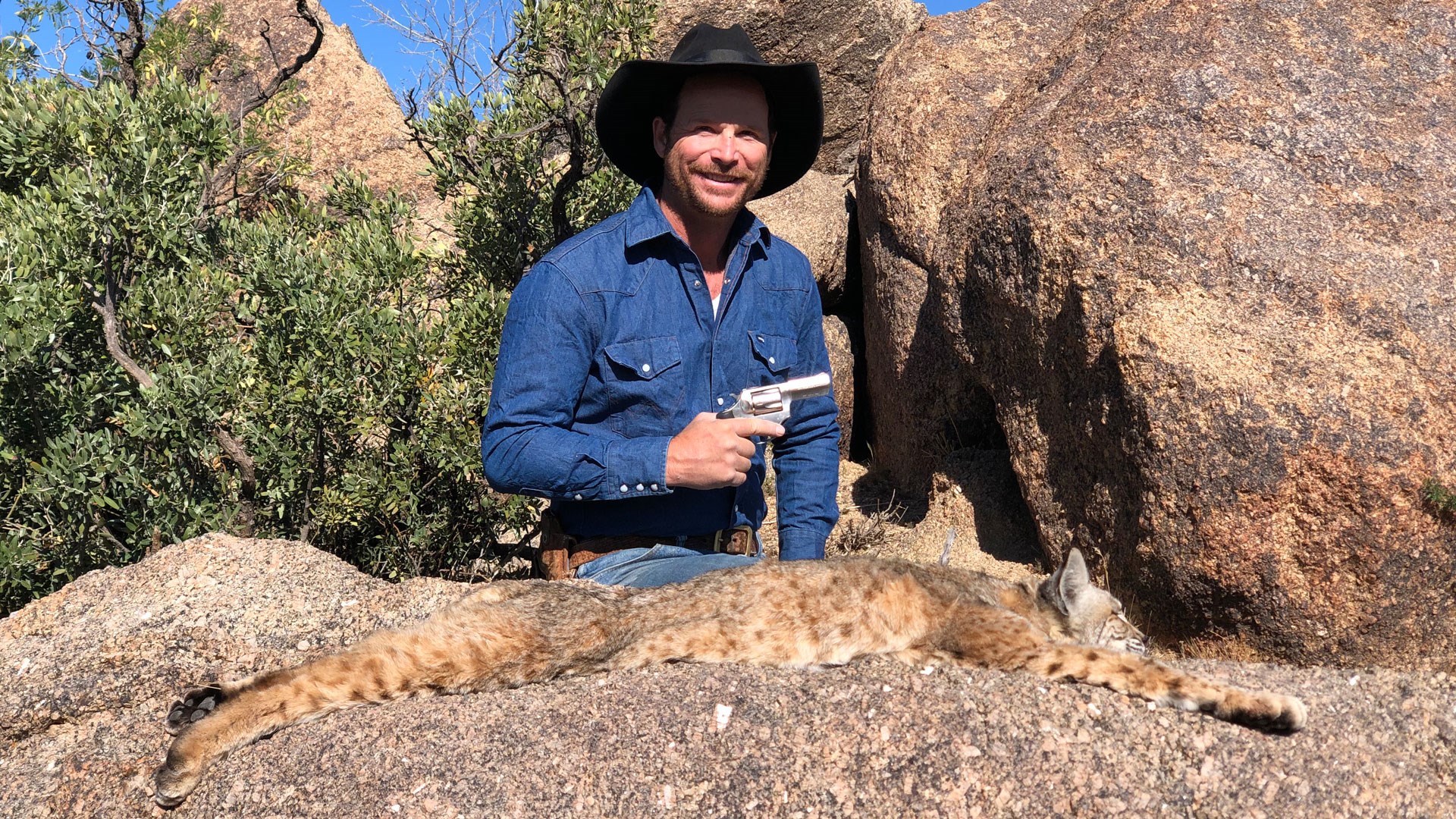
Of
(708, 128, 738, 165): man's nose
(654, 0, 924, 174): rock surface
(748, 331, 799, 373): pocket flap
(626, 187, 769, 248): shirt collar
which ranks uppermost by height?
(654, 0, 924, 174): rock surface

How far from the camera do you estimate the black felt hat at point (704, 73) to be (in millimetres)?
4953

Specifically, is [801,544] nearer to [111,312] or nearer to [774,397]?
[774,397]

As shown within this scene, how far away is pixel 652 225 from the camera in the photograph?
4.99 meters

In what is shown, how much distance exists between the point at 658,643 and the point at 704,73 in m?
2.57

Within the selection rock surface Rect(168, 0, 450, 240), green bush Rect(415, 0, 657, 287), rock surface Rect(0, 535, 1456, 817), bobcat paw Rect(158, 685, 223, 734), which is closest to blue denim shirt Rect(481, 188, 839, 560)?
rock surface Rect(0, 535, 1456, 817)

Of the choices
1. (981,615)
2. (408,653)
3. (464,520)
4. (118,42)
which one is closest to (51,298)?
(464,520)

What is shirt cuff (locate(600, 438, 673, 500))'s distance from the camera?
14.3ft

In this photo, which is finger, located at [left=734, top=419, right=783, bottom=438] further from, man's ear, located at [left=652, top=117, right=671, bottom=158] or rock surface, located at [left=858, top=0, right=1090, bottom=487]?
rock surface, located at [left=858, top=0, right=1090, bottom=487]

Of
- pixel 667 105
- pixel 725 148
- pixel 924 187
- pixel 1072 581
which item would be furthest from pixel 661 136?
pixel 924 187

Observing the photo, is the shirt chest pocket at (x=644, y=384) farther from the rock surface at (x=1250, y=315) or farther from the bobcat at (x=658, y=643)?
the rock surface at (x=1250, y=315)

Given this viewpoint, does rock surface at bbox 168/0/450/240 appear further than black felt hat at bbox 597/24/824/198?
Yes

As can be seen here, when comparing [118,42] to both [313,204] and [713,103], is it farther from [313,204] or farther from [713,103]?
[713,103]

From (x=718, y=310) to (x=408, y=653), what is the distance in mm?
2096

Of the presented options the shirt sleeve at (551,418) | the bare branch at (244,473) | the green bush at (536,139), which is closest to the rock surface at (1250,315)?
the shirt sleeve at (551,418)
